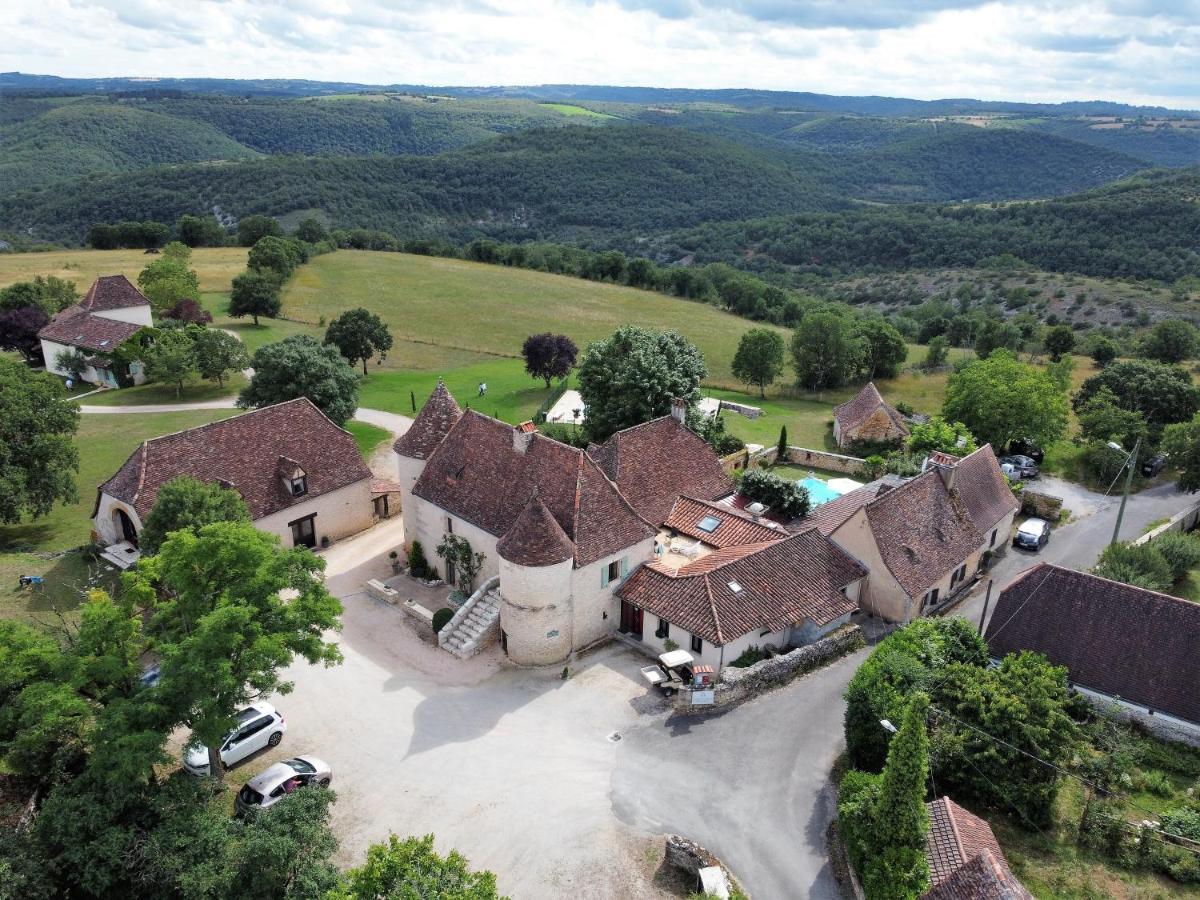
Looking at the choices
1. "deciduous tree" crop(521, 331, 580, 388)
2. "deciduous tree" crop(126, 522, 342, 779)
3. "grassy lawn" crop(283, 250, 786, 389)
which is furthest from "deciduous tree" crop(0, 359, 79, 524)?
"grassy lawn" crop(283, 250, 786, 389)

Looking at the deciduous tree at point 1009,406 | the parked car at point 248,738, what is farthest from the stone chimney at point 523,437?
the deciduous tree at point 1009,406

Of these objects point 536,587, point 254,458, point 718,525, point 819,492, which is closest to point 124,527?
point 254,458

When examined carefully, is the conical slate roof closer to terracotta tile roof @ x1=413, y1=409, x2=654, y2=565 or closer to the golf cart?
terracotta tile roof @ x1=413, y1=409, x2=654, y2=565

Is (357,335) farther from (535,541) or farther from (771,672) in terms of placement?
(771,672)

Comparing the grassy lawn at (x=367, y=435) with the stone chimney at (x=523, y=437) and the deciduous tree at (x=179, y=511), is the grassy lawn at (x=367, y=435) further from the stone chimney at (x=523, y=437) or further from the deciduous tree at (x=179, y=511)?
the stone chimney at (x=523, y=437)

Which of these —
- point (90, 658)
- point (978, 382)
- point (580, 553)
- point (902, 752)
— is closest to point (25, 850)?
point (90, 658)
